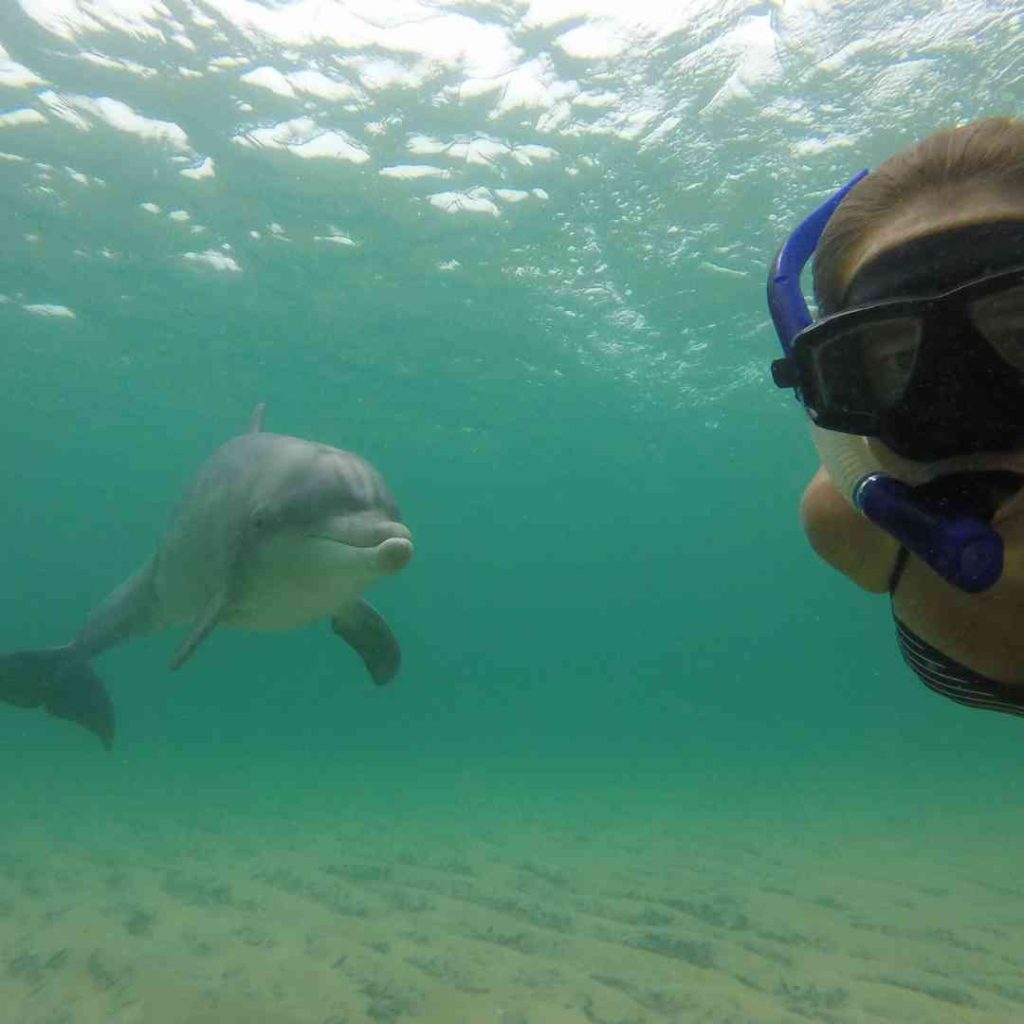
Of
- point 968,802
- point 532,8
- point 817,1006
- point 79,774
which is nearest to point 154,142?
point 532,8

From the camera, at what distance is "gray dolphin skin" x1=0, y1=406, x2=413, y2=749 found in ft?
17.7

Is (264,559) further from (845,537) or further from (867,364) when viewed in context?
(867,364)

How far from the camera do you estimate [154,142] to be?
15.6m

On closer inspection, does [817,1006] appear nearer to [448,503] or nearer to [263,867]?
[263,867]

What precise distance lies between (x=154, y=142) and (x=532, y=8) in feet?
26.9

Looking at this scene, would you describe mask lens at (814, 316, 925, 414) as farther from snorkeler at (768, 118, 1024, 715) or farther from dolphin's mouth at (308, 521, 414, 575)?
dolphin's mouth at (308, 521, 414, 575)

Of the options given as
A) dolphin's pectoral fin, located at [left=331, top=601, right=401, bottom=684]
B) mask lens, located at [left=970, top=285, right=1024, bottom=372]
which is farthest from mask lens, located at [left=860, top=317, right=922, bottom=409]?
dolphin's pectoral fin, located at [left=331, top=601, right=401, bottom=684]

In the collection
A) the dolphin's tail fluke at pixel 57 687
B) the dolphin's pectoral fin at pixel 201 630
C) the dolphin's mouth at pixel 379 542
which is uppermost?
the dolphin's mouth at pixel 379 542

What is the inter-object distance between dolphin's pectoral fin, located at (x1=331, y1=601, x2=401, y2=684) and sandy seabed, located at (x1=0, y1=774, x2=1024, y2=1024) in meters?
2.29

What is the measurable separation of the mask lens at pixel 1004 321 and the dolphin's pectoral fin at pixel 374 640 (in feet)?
21.0

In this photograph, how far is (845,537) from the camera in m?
2.03

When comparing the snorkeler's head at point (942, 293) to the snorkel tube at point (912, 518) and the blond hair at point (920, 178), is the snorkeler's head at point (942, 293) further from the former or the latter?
the snorkel tube at point (912, 518)

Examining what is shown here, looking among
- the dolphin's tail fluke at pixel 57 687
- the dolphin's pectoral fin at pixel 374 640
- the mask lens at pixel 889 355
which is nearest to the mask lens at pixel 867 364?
the mask lens at pixel 889 355

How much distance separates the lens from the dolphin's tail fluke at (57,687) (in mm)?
8766
